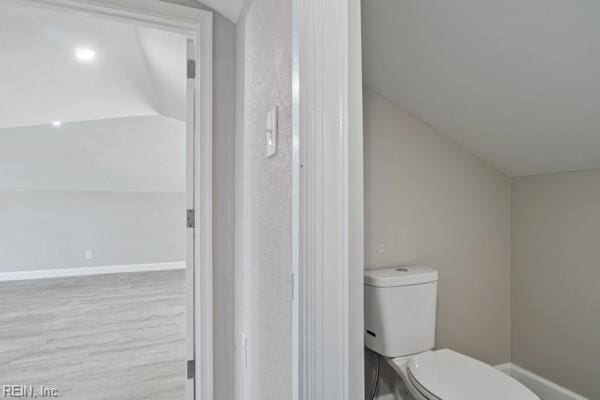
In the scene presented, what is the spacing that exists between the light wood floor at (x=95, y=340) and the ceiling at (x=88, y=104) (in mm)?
1680

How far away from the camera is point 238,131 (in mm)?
1497

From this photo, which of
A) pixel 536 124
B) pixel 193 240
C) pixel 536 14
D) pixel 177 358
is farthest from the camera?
pixel 177 358

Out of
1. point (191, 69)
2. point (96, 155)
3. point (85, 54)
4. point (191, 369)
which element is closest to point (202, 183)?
point (191, 69)

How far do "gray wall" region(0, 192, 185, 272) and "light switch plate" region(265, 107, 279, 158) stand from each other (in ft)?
17.3

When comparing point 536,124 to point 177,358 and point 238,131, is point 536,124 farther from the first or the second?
point 177,358

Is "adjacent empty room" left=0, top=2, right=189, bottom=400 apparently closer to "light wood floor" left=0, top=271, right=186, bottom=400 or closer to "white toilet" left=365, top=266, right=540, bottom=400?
"light wood floor" left=0, top=271, right=186, bottom=400

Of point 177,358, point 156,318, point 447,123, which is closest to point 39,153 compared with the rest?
point 156,318

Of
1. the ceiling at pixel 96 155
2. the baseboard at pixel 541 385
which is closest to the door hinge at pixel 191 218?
the baseboard at pixel 541 385

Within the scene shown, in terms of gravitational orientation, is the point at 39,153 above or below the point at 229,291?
above

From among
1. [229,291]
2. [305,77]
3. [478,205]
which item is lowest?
[229,291]

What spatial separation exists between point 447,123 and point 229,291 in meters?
1.43

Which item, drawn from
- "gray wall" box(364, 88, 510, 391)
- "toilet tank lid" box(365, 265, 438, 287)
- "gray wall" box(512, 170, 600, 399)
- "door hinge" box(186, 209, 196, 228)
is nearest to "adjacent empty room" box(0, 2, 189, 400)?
"door hinge" box(186, 209, 196, 228)

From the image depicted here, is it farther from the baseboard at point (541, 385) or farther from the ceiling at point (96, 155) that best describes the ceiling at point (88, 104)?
the baseboard at point (541, 385)

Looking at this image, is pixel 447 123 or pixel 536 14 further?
pixel 447 123
